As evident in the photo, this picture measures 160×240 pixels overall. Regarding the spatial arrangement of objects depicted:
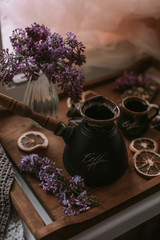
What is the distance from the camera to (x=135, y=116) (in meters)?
0.92

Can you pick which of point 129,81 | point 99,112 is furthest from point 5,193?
point 129,81

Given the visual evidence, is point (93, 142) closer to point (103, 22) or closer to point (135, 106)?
point (135, 106)

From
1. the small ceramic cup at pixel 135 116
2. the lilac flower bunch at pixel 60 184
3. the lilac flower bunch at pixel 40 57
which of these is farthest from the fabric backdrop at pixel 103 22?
the lilac flower bunch at pixel 60 184

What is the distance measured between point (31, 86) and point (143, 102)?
336 millimetres

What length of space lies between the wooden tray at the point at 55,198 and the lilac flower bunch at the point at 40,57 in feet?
0.72

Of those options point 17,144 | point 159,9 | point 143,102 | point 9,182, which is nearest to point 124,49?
point 159,9

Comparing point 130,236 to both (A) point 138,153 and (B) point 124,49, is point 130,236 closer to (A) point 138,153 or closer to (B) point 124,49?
(A) point 138,153

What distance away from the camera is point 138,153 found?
0.89 meters

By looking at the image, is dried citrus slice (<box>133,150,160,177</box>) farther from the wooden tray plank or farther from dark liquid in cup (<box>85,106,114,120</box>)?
the wooden tray plank

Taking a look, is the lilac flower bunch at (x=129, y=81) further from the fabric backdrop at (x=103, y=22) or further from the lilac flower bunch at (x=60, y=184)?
the lilac flower bunch at (x=60, y=184)

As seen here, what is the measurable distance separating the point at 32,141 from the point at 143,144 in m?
0.33

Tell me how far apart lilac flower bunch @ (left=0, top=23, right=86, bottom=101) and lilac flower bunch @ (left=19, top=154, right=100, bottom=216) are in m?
0.20

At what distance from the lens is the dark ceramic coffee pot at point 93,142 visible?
76cm

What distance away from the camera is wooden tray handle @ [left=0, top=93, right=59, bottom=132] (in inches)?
29.9
